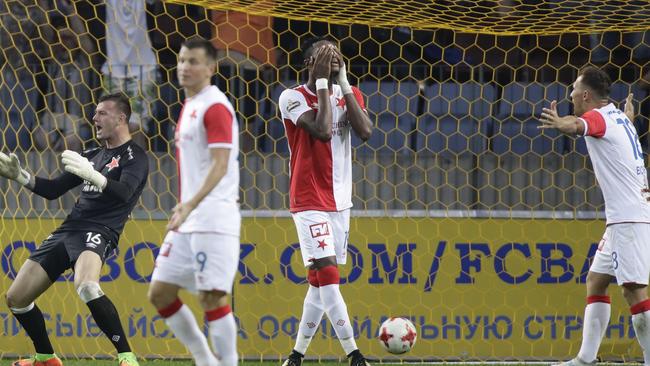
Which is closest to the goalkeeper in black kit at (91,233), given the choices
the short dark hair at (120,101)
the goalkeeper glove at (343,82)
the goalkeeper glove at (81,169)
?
the short dark hair at (120,101)

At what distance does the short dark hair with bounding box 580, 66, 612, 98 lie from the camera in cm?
703

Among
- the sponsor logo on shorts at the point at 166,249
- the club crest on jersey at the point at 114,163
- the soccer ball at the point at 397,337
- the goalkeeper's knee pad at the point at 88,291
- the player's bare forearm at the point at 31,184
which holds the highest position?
the club crest on jersey at the point at 114,163

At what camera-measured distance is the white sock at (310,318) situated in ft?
23.6

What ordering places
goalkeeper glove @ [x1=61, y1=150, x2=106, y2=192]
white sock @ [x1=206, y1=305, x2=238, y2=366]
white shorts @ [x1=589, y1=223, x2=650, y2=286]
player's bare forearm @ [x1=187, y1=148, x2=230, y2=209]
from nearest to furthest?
player's bare forearm @ [x1=187, y1=148, x2=230, y2=209] → white sock @ [x1=206, y1=305, x2=238, y2=366] → goalkeeper glove @ [x1=61, y1=150, x2=106, y2=192] → white shorts @ [x1=589, y1=223, x2=650, y2=286]

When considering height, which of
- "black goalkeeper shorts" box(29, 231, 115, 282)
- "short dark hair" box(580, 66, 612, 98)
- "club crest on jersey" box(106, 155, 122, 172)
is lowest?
"black goalkeeper shorts" box(29, 231, 115, 282)

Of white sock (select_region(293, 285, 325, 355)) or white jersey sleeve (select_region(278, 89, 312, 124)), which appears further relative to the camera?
white sock (select_region(293, 285, 325, 355))

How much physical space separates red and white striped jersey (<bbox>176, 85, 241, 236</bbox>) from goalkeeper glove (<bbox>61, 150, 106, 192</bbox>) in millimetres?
1254

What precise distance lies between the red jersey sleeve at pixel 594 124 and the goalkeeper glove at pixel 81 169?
295 centimetres

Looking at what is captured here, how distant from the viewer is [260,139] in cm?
862

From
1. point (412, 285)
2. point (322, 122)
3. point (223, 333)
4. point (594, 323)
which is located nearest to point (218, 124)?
point (223, 333)

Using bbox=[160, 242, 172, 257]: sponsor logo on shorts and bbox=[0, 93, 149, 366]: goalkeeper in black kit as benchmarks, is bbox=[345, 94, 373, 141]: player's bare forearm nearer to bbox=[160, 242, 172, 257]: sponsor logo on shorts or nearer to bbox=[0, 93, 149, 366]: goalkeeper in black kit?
bbox=[0, 93, 149, 366]: goalkeeper in black kit

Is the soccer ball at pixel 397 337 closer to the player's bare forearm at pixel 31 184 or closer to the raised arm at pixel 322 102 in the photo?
the raised arm at pixel 322 102

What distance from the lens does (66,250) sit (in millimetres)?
7172

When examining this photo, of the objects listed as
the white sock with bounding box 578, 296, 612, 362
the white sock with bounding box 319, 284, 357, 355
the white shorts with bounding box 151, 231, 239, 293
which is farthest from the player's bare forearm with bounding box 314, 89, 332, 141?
the white sock with bounding box 578, 296, 612, 362
